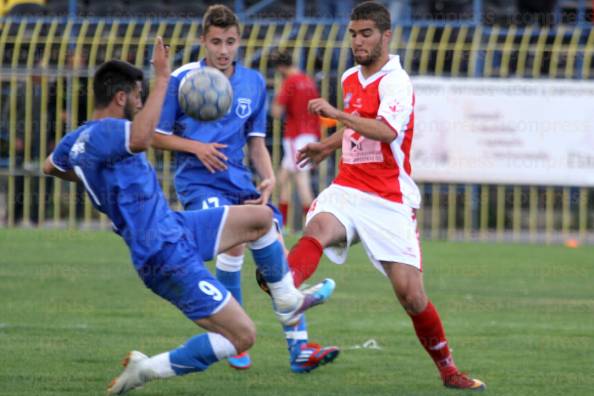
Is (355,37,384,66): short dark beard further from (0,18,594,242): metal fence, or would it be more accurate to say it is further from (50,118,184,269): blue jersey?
(0,18,594,242): metal fence

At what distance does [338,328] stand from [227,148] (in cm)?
207

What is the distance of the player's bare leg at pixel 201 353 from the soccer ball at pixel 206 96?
0.94m

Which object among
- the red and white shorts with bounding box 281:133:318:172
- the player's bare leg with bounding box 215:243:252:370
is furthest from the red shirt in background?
the player's bare leg with bounding box 215:243:252:370

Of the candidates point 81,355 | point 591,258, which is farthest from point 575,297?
point 81,355

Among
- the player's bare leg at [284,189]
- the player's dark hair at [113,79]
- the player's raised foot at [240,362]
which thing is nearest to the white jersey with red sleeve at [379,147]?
the player's raised foot at [240,362]

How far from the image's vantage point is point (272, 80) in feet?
56.8

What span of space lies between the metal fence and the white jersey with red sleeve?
932 cm

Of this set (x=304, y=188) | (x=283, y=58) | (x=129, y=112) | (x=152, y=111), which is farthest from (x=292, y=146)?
(x=152, y=111)

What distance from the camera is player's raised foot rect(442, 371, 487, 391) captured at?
270 inches

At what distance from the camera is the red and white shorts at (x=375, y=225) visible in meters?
6.92

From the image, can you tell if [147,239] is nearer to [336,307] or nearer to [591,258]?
[336,307]

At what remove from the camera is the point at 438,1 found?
21766 mm

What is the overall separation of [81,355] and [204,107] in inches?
81.2

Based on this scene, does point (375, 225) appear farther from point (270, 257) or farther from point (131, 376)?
point (131, 376)
